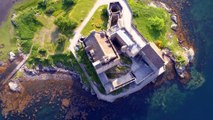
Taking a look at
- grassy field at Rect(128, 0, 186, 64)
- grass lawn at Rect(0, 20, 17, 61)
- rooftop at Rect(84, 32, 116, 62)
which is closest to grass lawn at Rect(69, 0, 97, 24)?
rooftop at Rect(84, 32, 116, 62)

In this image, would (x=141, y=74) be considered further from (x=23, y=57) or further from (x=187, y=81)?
(x=23, y=57)

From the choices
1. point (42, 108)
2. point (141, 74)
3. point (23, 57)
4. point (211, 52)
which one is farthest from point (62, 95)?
point (211, 52)

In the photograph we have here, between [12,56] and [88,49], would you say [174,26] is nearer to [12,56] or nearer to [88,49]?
[88,49]

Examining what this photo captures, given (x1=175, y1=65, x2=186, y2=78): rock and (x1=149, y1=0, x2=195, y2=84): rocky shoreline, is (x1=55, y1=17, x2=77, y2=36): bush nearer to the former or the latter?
(x1=149, y1=0, x2=195, y2=84): rocky shoreline

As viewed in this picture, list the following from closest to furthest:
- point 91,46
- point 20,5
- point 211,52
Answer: point 91,46, point 211,52, point 20,5

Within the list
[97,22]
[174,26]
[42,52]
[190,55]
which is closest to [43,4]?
[42,52]

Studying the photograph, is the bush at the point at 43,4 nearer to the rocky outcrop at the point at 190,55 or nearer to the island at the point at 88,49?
the island at the point at 88,49
